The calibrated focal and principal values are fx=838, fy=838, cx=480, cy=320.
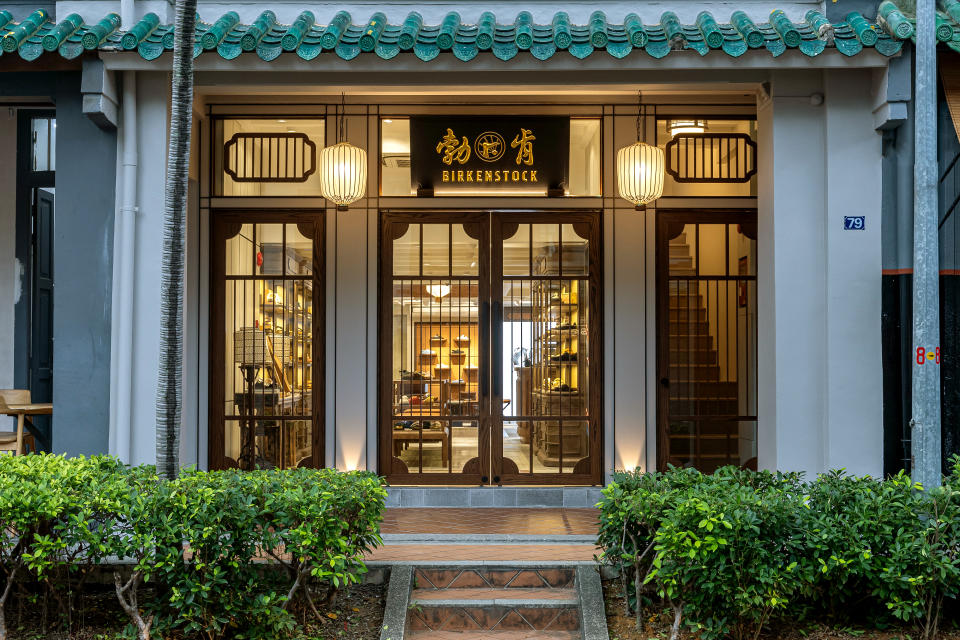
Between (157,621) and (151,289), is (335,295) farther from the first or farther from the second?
(157,621)

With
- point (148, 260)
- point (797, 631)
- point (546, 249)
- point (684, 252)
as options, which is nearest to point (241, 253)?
point (148, 260)

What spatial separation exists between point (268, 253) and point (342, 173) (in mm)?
1506

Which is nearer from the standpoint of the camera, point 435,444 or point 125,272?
point 125,272

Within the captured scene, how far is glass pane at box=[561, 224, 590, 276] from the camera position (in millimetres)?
9391

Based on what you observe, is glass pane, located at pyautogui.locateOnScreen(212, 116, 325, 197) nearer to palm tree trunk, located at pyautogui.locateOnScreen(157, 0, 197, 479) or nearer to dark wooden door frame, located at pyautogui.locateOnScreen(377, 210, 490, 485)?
dark wooden door frame, located at pyautogui.locateOnScreen(377, 210, 490, 485)

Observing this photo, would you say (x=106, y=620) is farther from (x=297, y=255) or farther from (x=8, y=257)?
(x=8, y=257)

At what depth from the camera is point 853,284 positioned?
6895mm

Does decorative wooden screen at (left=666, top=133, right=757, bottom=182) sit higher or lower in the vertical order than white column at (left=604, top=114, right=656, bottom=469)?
higher

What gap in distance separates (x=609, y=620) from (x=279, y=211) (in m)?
5.70

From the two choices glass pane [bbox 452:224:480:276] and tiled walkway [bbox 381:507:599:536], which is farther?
glass pane [bbox 452:224:480:276]

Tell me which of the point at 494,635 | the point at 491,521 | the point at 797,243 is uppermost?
the point at 797,243

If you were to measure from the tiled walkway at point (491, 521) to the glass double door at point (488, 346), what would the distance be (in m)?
0.53

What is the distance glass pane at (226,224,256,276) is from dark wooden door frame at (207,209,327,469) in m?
0.05

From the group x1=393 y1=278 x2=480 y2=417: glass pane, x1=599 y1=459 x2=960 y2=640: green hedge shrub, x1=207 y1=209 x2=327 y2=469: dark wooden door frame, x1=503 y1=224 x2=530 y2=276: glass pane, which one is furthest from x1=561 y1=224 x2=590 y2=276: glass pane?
x1=599 y1=459 x2=960 y2=640: green hedge shrub
